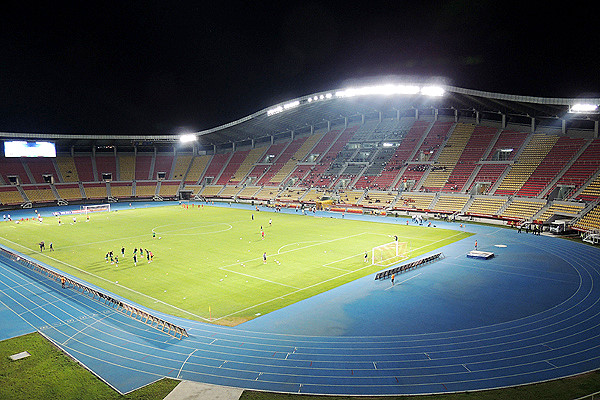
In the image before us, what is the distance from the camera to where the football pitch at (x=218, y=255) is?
21.1 meters

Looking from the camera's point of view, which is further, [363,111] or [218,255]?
[363,111]

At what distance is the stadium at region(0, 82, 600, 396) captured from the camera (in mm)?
13891

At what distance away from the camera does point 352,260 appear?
2892 centimetres

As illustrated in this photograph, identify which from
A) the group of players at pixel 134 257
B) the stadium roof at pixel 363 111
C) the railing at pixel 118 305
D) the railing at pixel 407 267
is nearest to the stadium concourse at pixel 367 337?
the railing at pixel 118 305

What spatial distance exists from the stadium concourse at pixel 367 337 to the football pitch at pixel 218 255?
217cm

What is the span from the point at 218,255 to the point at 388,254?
13851 millimetres

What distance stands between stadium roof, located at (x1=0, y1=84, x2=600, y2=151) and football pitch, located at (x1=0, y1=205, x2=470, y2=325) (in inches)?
722

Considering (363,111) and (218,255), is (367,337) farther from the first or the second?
(363,111)

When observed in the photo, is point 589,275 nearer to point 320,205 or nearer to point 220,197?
point 320,205

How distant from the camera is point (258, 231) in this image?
42.4 m

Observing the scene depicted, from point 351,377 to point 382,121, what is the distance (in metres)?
70.7

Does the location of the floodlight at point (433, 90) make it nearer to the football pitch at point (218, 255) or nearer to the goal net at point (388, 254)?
the football pitch at point (218, 255)

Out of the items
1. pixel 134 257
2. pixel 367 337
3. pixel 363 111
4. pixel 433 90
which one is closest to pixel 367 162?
pixel 363 111

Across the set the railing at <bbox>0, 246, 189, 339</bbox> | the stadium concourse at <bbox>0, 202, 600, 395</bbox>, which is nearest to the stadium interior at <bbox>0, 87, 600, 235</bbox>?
the stadium concourse at <bbox>0, 202, 600, 395</bbox>
